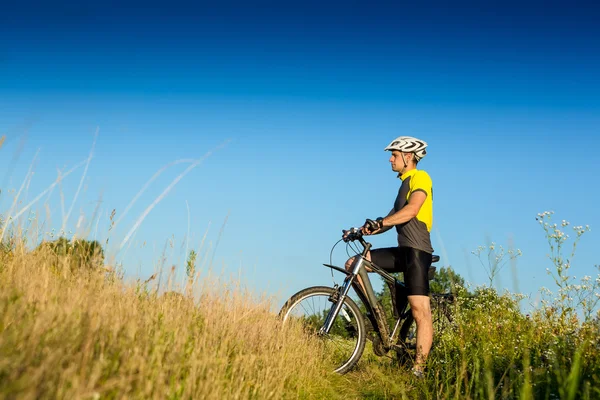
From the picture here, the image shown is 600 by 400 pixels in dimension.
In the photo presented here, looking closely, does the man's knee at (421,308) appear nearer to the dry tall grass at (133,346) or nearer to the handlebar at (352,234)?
the handlebar at (352,234)

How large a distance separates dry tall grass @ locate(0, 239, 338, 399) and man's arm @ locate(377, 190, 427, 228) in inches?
68.3

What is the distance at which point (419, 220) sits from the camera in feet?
23.6

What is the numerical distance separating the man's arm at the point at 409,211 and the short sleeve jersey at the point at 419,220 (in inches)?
2.9

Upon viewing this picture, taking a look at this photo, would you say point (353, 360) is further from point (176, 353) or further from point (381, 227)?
point (176, 353)

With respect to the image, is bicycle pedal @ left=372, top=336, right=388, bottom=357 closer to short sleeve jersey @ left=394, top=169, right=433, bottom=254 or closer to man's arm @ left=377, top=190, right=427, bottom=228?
short sleeve jersey @ left=394, top=169, right=433, bottom=254

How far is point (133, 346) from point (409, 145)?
4.69m

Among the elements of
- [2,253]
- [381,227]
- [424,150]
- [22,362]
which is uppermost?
[424,150]

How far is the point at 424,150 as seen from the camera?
24.6ft

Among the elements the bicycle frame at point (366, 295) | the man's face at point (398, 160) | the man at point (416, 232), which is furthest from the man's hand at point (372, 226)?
the man's face at point (398, 160)

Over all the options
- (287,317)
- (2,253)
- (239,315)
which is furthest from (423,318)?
(2,253)

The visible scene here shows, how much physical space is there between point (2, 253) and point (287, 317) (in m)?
3.43

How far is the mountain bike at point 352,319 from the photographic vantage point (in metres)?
7.31

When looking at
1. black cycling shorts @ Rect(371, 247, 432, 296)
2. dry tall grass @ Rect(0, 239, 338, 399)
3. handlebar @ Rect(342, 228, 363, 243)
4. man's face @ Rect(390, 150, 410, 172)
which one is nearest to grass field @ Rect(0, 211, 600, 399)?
dry tall grass @ Rect(0, 239, 338, 399)

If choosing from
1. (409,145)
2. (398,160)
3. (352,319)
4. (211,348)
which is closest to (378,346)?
(352,319)
